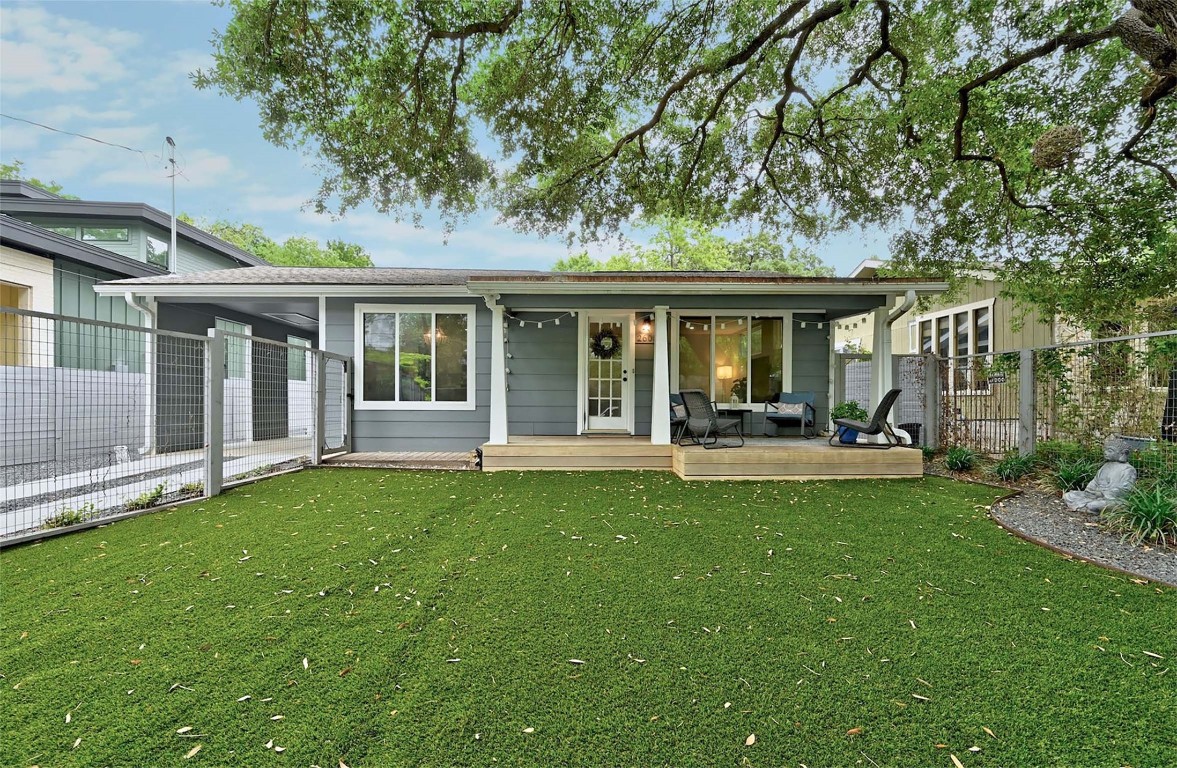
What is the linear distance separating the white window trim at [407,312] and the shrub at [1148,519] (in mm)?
7021

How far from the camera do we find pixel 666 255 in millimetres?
21625

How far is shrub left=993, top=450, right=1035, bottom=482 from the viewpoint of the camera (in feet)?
17.2

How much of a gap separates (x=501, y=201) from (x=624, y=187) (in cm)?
244

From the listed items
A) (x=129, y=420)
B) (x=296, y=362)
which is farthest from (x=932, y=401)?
(x=296, y=362)

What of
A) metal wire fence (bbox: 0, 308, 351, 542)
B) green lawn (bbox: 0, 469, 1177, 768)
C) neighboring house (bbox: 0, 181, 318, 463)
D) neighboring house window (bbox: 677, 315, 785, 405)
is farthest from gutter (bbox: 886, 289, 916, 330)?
neighboring house (bbox: 0, 181, 318, 463)

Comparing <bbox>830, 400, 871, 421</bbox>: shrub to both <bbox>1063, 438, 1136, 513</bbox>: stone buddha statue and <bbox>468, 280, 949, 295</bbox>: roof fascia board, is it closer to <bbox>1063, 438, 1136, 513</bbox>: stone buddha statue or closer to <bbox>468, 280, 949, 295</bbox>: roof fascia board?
<bbox>468, 280, 949, 295</bbox>: roof fascia board

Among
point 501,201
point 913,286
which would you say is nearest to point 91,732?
point 913,286

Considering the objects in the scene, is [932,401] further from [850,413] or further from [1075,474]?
[1075,474]

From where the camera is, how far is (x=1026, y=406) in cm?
560

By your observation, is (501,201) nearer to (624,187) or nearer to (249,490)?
(624,187)

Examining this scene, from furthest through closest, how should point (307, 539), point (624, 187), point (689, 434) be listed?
1. point (624, 187)
2. point (689, 434)
3. point (307, 539)

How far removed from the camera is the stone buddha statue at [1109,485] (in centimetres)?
388

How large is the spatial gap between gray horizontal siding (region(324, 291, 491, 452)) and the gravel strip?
6.18 meters

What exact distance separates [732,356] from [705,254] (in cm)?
1541
